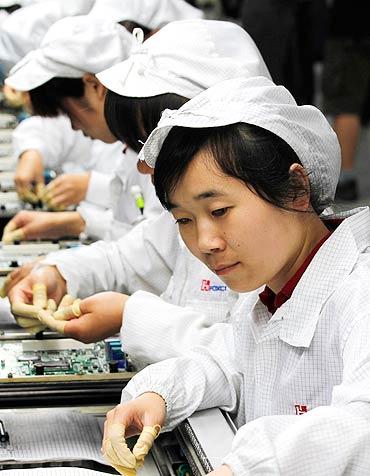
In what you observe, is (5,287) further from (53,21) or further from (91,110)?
(53,21)

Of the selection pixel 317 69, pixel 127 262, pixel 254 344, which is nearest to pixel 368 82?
pixel 317 69

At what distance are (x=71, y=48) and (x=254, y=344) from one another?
141cm

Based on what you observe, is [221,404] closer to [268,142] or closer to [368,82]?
[268,142]

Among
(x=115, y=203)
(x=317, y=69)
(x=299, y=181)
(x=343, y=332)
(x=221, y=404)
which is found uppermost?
(x=299, y=181)

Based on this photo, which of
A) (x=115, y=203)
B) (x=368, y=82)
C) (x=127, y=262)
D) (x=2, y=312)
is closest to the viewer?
(x=2, y=312)

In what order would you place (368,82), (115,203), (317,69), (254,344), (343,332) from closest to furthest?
(343,332) → (254,344) → (115,203) → (368,82) → (317,69)

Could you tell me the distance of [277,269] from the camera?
1.85m

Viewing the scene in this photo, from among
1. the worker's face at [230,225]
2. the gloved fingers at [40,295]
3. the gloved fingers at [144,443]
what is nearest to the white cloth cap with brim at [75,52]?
the gloved fingers at [40,295]

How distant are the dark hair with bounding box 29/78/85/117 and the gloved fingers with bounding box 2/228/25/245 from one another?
1.24 ft

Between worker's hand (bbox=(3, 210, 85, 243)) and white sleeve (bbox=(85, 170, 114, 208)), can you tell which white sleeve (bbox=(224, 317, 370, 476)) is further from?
white sleeve (bbox=(85, 170, 114, 208))

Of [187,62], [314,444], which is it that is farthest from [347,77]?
[314,444]

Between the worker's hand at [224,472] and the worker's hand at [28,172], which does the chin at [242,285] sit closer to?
the worker's hand at [224,472]

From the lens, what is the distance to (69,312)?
2.45 metres

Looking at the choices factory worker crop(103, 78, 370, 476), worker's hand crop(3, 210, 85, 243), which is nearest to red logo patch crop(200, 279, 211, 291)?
factory worker crop(103, 78, 370, 476)
